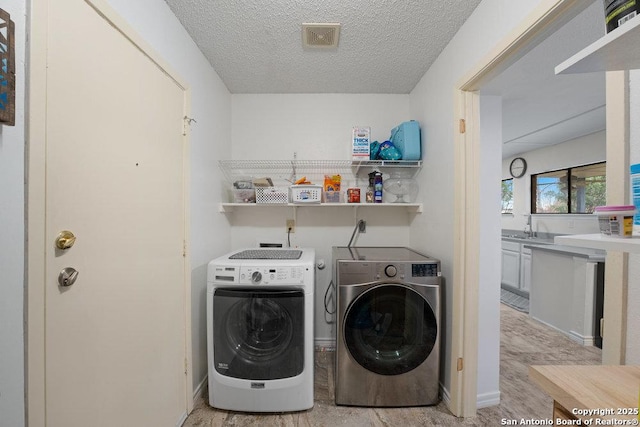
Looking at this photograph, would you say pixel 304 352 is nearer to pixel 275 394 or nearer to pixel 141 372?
pixel 275 394

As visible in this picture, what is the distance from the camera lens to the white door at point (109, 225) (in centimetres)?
78

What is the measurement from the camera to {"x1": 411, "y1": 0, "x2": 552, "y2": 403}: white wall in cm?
127

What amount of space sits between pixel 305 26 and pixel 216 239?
1605mm

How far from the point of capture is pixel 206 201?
5.81 feet

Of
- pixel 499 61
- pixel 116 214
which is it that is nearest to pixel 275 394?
pixel 116 214

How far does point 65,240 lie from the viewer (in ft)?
2.59

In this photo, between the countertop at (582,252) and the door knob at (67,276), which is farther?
the countertop at (582,252)

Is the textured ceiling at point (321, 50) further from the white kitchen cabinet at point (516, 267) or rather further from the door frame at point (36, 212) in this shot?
the white kitchen cabinet at point (516, 267)

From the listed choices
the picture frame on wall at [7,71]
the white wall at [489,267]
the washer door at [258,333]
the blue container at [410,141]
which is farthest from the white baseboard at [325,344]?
the picture frame on wall at [7,71]

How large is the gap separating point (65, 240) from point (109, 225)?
0.58 feet

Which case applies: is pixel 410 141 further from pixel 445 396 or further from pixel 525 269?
pixel 525 269

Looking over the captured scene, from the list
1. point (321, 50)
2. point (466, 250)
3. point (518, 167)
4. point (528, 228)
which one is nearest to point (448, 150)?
point (466, 250)

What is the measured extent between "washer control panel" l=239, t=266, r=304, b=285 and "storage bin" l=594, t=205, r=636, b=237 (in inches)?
50.3

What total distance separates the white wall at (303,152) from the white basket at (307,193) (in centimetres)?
34
